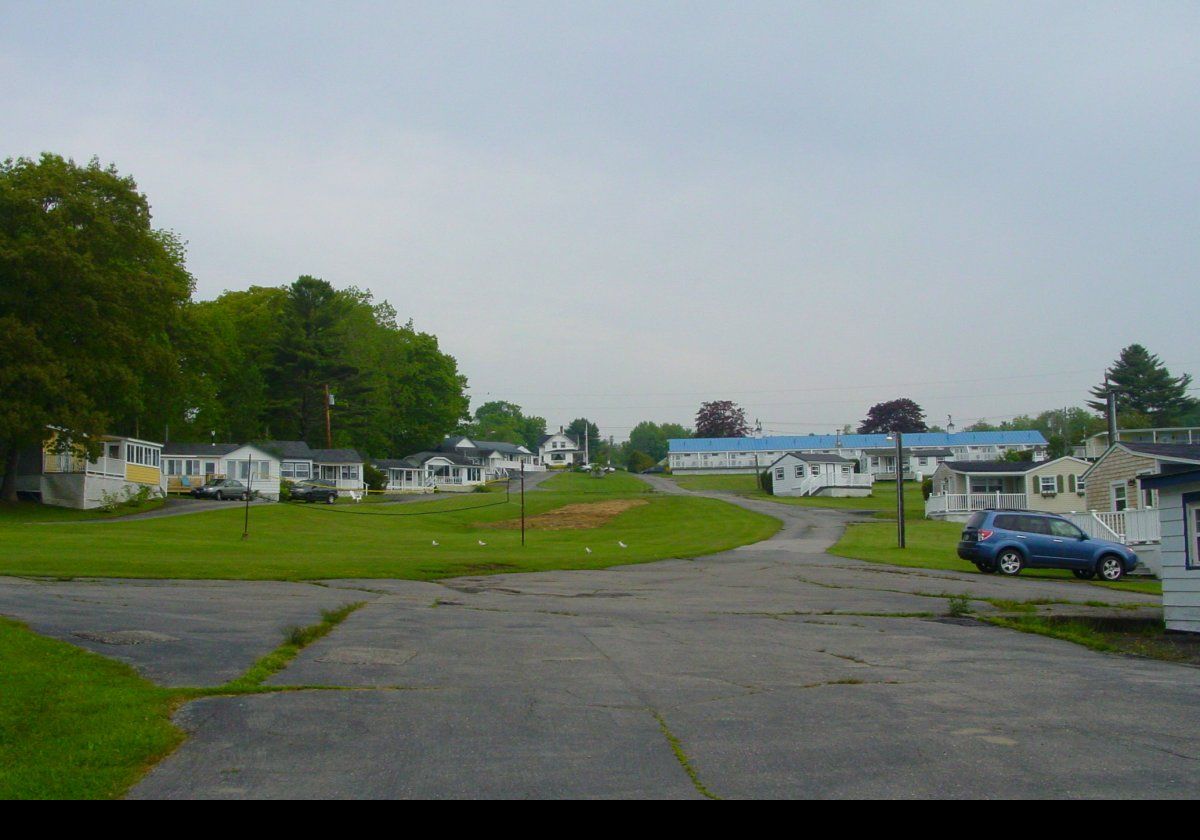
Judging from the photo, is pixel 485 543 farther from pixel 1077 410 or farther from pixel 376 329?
pixel 1077 410

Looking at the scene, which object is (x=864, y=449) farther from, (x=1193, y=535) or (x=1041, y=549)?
(x=1193, y=535)

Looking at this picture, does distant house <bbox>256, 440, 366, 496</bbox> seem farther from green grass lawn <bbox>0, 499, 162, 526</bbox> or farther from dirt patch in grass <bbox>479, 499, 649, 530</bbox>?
dirt patch in grass <bbox>479, 499, 649, 530</bbox>

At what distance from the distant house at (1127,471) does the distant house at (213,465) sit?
170 feet

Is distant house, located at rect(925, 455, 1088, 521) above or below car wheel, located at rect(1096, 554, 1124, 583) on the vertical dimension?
above

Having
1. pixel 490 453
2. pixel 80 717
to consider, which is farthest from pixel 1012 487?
pixel 490 453

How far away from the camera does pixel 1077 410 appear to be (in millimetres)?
175875

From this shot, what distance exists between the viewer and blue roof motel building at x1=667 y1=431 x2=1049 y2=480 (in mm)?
122062

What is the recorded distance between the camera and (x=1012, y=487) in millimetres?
68125

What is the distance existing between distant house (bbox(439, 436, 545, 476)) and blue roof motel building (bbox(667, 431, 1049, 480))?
23978mm

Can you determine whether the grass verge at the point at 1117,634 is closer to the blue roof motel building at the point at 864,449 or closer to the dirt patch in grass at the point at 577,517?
the dirt patch in grass at the point at 577,517

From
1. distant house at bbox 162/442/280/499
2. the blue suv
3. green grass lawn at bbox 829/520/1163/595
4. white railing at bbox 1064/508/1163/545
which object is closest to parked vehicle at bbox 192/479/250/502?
distant house at bbox 162/442/280/499

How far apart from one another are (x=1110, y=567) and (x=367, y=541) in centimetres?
2832

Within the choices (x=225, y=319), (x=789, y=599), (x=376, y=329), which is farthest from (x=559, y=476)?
(x=789, y=599)
